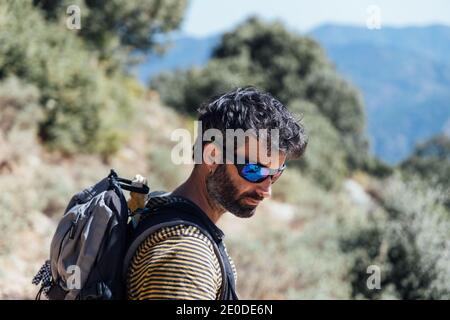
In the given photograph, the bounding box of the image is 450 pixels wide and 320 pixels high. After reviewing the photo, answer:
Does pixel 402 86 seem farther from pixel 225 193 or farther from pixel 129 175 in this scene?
pixel 225 193

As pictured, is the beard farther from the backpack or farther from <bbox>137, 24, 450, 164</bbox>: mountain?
<bbox>137, 24, 450, 164</bbox>: mountain

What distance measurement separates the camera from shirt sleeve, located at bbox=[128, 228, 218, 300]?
149 cm

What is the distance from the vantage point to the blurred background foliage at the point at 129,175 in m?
6.34

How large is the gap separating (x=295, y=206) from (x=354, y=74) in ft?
184

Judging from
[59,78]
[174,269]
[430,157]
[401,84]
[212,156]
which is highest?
[401,84]

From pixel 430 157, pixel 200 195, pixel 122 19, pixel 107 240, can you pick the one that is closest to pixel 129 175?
pixel 122 19

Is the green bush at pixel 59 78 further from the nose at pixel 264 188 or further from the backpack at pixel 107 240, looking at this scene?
the nose at pixel 264 188

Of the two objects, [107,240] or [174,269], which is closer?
[174,269]

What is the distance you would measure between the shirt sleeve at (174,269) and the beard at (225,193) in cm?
25

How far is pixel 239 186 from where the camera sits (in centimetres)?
181

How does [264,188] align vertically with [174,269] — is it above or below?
above

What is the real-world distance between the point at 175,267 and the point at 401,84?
196 feet

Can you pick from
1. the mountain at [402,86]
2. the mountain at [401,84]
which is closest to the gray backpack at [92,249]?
the mountain at [401,84]
